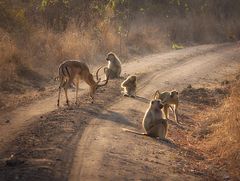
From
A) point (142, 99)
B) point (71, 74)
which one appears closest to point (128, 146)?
point (71, 74)

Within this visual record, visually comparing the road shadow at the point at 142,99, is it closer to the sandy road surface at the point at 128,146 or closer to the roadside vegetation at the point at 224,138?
the sandy road surface at the point at 128,146

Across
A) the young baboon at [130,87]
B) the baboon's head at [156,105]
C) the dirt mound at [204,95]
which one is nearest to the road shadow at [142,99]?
the young baboon at [130,87]

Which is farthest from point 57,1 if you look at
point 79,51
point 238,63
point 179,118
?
point 179,118

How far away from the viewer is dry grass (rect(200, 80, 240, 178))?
12070 millimetres

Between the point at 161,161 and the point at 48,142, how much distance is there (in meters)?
2.36

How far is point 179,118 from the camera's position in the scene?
1700 cm

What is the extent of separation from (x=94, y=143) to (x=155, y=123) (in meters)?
2.02

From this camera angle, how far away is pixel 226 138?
13156 millimetres

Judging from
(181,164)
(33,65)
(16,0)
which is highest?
(16,0)

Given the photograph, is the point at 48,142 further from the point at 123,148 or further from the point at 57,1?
the point at 57,1

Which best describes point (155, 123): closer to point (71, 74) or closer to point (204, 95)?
point (71, 74)

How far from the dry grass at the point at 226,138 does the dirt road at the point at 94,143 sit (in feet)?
2.03

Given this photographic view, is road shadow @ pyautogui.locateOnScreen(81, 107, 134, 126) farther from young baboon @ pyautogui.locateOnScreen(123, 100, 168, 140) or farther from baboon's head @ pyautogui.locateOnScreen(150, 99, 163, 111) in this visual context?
baboon's head @ pyautogui.locateOnScreen(150, 99, 163, 111)

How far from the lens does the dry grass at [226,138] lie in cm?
1207
